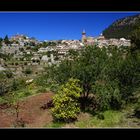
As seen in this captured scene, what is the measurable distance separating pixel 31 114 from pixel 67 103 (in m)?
1.36

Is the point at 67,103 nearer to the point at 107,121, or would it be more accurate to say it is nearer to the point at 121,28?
the point at 107,121

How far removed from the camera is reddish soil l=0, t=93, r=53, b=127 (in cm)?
900

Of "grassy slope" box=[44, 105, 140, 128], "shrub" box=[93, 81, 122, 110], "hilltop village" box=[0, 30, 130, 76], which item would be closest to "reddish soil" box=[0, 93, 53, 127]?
"grassy slope" box=[44, 105, 140, 128]

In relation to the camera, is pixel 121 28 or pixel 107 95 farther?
pixel 121 28

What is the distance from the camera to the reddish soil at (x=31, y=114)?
9.00 meters

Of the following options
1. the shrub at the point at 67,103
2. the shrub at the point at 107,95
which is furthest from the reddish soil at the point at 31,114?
the shrub at the point at 107,95

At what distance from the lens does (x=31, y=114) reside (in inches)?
389

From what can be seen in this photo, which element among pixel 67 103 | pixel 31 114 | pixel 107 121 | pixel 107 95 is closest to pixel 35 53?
pixel 31 114
